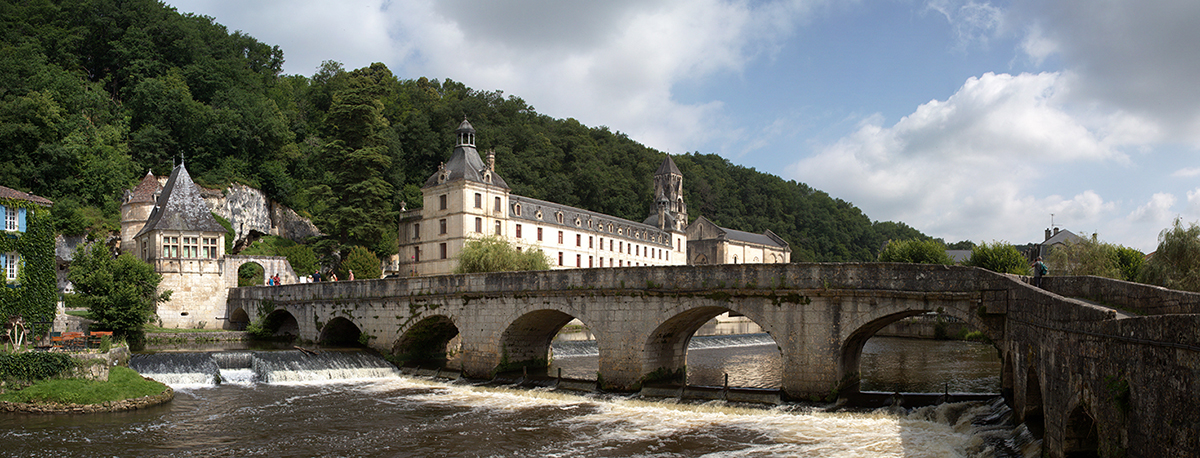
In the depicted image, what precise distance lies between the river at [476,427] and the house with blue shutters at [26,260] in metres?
4.71

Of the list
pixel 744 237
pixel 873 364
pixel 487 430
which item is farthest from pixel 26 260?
pixel 744 237

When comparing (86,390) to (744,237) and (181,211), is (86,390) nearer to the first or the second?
(181,211)

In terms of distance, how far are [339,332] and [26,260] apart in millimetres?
12010

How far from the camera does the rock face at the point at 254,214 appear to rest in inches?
2060

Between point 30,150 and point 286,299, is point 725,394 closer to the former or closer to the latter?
point 286,299

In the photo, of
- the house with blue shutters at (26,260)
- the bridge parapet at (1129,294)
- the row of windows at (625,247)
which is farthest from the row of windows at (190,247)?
the bridge parapet at (1129,294)

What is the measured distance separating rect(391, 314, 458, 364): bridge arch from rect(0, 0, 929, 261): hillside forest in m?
22.6

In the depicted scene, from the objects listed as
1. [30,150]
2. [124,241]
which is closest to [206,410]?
[124,241]

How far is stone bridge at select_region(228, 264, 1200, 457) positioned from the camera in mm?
8984

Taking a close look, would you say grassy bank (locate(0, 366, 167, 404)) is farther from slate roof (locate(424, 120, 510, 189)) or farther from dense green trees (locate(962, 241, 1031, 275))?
dense green trees (locate(962, 241, 1031, 275))

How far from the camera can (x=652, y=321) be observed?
22750mm

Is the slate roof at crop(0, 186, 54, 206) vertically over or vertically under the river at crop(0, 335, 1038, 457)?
over

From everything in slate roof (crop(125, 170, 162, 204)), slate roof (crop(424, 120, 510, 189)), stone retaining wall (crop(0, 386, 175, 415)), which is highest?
slate roof (crop(424, 120, 510, 189))

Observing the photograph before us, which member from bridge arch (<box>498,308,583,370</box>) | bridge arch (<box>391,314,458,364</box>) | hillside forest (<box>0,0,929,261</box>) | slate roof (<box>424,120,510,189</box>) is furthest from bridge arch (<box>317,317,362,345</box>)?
slate roof (<box>424,120,510,189</box>)
